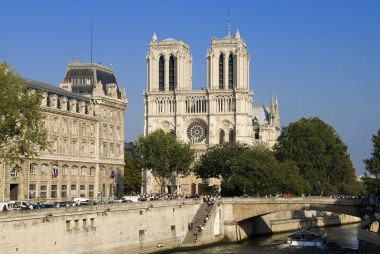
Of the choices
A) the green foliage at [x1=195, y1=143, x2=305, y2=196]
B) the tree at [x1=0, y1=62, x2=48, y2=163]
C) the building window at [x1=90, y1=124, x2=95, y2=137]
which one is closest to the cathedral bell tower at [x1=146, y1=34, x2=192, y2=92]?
the green foliage at [x1=195, y1=143, x2=305, y2=196]

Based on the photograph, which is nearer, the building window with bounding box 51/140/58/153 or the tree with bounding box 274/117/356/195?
the building window with bounding box 51/140/58/153

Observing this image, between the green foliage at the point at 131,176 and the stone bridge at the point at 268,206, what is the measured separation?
49.2 metres

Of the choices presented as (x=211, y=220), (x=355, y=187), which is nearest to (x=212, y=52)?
(x=355, y=187)

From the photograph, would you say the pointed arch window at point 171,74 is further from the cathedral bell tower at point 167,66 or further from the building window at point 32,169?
the building window at point 32,169

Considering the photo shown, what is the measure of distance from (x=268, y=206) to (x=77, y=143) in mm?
25112

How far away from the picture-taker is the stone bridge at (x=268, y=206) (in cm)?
10162

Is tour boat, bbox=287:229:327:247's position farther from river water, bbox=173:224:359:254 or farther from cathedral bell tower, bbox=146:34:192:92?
cathedral bell tower, bbox=146:34:192:92

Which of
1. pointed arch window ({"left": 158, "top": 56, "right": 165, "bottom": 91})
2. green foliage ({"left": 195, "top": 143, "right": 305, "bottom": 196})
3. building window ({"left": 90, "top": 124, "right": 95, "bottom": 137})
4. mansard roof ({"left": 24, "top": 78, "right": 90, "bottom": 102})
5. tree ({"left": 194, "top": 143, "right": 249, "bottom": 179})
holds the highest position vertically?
pointed arch window ({"left": 158, "top": 56, "right": 165, "bottom": 91})

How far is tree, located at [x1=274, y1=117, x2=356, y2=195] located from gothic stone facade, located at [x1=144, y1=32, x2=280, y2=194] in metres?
29.8

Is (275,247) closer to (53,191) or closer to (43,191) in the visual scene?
(53,191)

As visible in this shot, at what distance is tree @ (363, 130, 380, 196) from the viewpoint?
4656 inches

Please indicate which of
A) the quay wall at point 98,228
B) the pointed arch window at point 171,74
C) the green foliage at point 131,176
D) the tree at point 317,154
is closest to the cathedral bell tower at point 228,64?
the pointed arch window at point 171,74

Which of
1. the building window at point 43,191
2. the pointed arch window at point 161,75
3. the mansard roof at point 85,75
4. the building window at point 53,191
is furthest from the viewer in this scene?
the pointed arch window at point 161,75

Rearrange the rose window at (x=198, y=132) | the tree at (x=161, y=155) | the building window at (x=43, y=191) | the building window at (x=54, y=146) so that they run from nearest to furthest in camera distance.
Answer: the building window at (x=43, y=191), the building window at (x=54, y=146), the tree at (x=161, y=155), the rose window at (x=198, y=132)
